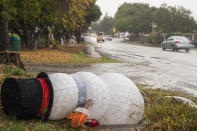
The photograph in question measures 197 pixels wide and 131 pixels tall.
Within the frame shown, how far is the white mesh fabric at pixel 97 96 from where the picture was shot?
451cm

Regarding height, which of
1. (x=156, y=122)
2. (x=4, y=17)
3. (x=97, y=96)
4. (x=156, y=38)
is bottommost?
(x=156, y=122)

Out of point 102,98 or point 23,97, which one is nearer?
point 23,97

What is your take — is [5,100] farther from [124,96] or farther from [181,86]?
[181,86]

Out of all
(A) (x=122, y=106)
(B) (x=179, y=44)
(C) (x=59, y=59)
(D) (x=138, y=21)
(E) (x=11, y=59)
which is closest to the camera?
(A) (x=122, y=106)

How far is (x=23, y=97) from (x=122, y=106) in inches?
71.5

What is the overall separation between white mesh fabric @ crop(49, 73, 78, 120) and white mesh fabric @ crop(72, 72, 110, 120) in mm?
283

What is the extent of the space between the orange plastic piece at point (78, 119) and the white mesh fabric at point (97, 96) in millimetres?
371

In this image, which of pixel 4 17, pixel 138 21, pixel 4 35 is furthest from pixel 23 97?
pixel 138 21

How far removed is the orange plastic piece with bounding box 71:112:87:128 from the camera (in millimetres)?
4106

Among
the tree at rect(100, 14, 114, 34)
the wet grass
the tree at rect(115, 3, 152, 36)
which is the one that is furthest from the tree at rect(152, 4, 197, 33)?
the tree at rect(100, 14, 114, 34)

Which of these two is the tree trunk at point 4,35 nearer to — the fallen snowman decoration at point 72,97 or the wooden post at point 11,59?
the wooden post at point 11,59

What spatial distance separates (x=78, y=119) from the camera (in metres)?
4.13

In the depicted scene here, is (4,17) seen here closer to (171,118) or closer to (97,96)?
(97,96)

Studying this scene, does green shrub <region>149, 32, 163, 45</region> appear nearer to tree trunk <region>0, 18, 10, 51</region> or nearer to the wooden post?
tree trunk <region>0, 18, 10, 51</region>
